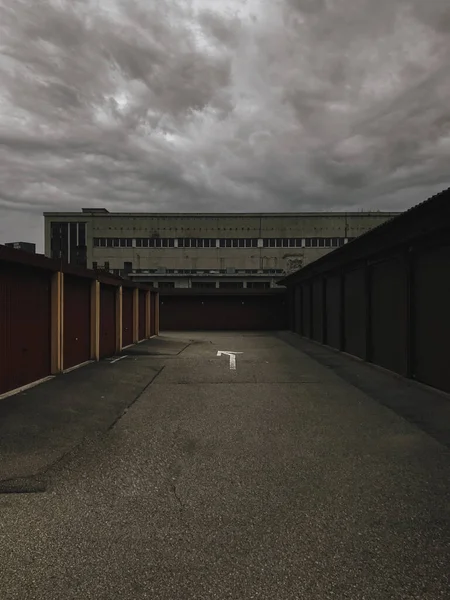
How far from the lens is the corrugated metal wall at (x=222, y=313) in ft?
114

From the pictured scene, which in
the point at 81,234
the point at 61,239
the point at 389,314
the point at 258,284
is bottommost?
the point at 389,314

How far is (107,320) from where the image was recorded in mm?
16828

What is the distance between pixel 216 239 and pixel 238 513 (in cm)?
5161

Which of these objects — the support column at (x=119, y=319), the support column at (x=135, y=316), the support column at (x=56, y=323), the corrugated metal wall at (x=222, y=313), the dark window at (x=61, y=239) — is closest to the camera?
the support column at (x=56, y=323)

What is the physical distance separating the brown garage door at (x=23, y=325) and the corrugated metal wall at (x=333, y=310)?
11.7m

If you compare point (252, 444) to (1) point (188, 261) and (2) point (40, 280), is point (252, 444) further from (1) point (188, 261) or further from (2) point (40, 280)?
(1) point (188, 261)

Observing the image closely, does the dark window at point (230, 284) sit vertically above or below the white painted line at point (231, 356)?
above

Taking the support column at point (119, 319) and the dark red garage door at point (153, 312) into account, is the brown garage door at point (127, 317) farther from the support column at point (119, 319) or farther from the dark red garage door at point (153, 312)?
the dark red garage door at point (153, 312)

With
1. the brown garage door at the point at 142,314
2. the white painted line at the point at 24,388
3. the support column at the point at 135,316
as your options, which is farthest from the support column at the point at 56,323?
the brown garage door at the point at 142,314

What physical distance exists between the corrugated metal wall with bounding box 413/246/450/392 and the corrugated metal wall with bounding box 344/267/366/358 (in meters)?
4.00

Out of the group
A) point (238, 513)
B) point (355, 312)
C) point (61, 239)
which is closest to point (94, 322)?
point (355, 312)

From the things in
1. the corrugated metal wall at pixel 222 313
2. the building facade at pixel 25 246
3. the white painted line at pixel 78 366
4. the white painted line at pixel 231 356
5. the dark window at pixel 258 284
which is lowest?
the white painted line at pixel 231 356

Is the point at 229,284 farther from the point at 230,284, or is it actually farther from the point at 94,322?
the point at 94,322

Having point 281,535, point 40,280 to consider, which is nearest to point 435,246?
point 281,535
